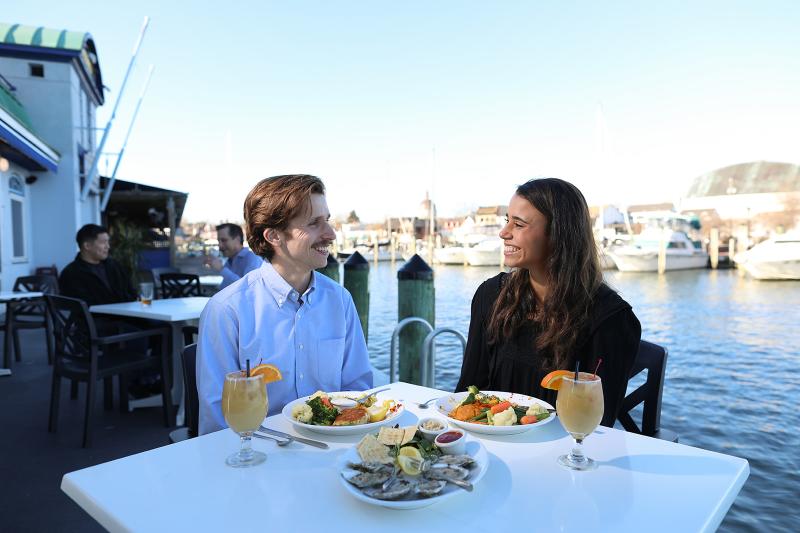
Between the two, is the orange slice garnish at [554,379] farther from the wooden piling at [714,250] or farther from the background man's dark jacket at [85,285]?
the wooden piling at [714,250]

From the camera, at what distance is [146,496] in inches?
47.3

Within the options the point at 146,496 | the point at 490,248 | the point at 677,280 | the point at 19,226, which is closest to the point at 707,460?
the point at 146,496

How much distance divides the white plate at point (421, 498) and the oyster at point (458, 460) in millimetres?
14

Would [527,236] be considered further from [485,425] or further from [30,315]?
[30,315]

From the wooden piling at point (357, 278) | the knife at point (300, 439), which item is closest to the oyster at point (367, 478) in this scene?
the knife at point (300, 439)

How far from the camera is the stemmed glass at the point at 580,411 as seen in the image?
4.40 ft

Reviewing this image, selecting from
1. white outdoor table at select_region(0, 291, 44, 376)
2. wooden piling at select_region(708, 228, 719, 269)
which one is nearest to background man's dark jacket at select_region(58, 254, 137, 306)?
white outdoor table at select_region(0, 291, 44, 376)

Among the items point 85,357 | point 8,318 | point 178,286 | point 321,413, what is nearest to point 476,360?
point 321,413

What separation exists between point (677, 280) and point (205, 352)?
3122 cm

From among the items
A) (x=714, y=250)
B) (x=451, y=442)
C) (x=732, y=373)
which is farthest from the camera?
(x=714, y=250)

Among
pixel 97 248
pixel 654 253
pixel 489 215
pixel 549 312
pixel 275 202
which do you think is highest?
pixel 489 215

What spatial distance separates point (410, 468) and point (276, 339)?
3.51 feet

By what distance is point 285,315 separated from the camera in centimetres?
216

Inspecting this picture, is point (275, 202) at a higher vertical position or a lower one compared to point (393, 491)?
higher
